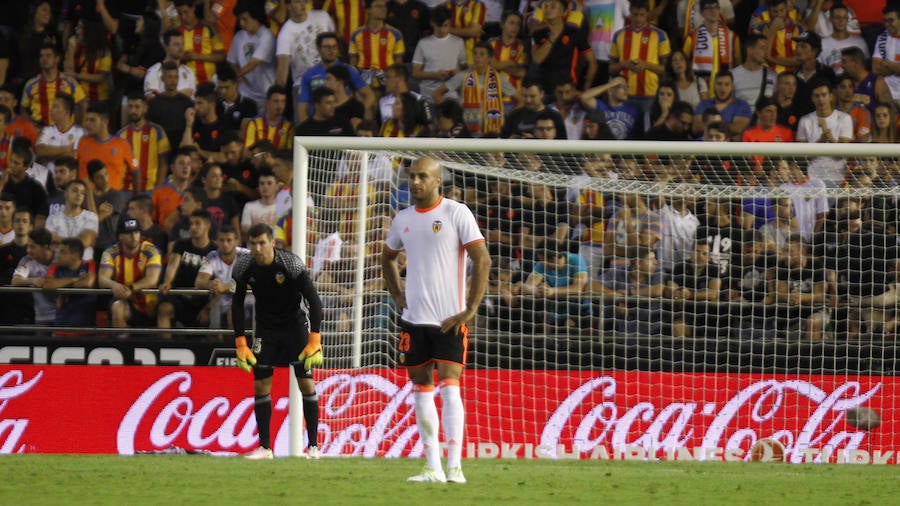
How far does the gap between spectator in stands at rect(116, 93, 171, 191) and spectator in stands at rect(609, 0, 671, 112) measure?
16.5 feet

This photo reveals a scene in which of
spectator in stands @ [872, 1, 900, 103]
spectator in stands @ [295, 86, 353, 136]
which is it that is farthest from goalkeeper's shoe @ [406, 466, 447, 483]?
spectator in stands @ [872, 1, 900, 103]

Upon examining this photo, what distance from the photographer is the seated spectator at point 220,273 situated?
40.5 feet

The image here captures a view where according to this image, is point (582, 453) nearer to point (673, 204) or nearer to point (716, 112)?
point (673, 204)

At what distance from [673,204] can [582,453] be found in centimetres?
241

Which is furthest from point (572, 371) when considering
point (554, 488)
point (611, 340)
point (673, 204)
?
point (554, 488)

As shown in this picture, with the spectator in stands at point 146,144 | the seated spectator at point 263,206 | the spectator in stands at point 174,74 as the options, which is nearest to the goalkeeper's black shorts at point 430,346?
the seated spectator at point 263,206

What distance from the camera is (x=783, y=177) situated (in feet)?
40.5

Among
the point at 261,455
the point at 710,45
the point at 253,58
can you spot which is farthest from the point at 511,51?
the point at 261,455

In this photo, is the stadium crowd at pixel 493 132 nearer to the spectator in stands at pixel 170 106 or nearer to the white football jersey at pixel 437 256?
the spectator in stands at pixel 170 106

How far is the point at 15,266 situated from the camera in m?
13.2

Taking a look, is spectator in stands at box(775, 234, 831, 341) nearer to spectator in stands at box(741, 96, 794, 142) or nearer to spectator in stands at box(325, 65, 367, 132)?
spectator in stands at box(741, 96, 794, 142)

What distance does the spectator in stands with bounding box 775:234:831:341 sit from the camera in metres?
11.6

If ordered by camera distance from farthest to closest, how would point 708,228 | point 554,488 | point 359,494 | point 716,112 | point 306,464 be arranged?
point 716,112 → point 708,228 → point 306,464 → point 554,488 → point 359,494

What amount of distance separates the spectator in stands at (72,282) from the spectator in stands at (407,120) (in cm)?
361
